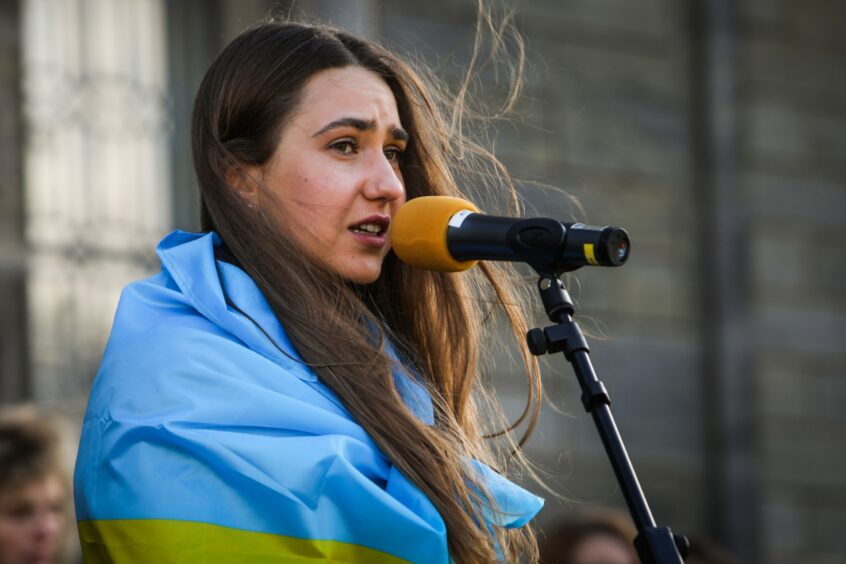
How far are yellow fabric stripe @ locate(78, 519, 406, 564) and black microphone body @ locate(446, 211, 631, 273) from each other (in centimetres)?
49

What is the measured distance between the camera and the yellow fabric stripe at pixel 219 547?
231cm

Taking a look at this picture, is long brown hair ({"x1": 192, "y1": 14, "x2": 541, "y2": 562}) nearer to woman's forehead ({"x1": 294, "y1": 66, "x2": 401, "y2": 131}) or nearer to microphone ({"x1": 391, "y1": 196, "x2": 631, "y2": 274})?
woman's forehead ({"x1": 294, "y1": 66, "x2": 401, "y2": 131})

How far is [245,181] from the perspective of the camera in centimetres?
291

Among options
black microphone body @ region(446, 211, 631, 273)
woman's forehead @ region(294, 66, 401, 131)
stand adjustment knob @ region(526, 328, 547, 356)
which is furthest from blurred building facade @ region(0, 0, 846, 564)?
stand adjustment knob @ region(526, 328, 547, 356)

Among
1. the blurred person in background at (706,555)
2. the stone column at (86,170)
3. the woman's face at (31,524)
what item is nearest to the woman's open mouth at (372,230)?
the woman's face at (31,524)

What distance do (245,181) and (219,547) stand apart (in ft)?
2.69

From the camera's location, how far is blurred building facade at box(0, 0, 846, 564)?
6758 mm

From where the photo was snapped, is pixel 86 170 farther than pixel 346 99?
Yes

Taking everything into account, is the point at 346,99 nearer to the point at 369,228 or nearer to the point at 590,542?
the point at 369,228

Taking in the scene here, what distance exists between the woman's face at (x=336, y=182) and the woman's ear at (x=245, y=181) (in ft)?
0.05

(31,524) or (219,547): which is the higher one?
(219,547)

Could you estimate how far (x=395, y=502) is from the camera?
2.37m

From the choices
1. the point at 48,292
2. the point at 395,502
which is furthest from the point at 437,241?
the point at 48,292

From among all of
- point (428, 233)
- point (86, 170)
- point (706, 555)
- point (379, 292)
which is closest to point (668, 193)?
point (86, 170)
